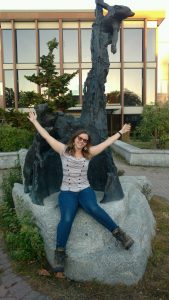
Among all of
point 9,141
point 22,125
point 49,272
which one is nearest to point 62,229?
point 49,272

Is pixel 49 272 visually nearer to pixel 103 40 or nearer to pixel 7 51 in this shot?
pixel 103 40

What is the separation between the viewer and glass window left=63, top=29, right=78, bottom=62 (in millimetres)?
26469

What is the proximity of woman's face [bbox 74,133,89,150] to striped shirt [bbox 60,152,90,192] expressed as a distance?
16 cm

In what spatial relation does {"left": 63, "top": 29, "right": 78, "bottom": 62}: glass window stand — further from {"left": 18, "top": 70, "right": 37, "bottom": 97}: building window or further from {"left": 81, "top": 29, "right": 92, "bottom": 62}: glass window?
{"left": 18, "top": 70, "right": 37, "bottom": 97}: building window

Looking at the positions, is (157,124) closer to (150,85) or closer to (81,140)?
(81,140)

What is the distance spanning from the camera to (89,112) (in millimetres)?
5250

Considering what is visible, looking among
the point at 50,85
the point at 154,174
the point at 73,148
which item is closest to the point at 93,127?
the point at 73,148

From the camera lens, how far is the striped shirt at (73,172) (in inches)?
165

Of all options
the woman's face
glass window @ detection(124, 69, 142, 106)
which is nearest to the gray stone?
the woman's face

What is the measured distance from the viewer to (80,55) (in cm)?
2628

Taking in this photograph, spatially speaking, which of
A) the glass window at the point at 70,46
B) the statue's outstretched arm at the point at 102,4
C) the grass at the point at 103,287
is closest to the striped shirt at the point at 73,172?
the grass at the point at 103,287

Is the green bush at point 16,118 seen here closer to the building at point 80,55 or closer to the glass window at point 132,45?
the building at point 80,55

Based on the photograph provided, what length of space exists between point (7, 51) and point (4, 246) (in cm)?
2364

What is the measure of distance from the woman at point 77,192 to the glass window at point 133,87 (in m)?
23.3
